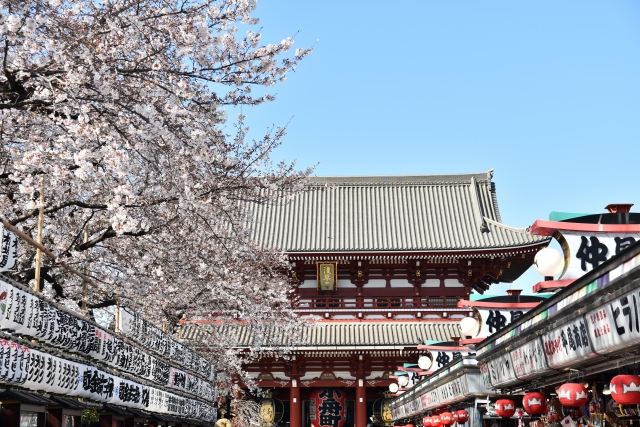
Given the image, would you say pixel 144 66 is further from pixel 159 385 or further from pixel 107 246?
pixel 159 385

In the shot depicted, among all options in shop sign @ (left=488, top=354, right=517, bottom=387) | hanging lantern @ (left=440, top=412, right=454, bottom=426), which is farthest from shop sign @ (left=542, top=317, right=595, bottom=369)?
hanging lantern @ (left=440, top=412, right=454, bottom=426)

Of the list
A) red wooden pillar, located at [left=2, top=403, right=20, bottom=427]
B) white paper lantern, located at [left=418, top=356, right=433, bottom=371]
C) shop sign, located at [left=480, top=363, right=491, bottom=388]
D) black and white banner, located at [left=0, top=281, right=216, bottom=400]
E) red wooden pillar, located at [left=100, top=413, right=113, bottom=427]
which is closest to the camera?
black and white banner, located at [left=0, top=281, right=216, bottom=400]

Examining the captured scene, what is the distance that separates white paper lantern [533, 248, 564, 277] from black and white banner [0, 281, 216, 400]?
5836 mm

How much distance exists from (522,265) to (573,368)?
25926 millimetres

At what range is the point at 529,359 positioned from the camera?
9.96 meters

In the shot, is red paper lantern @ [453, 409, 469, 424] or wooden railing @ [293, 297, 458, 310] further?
wooden railing @ [293, 297, 458, 310]

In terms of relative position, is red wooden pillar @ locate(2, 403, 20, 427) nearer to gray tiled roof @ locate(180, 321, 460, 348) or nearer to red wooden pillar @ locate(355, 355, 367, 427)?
gray tiled roof @ locate(180, 321, 460, 348)

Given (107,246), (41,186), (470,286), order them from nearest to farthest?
(41,186) → (107,246) → (470,286)

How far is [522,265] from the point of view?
112 ft

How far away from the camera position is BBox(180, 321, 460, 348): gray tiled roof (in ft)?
101

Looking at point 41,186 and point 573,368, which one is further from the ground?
point 41,186

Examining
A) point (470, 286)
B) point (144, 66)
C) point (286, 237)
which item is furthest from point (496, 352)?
point (286, 237)

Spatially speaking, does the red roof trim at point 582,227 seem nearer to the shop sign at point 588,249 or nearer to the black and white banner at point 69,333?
the shop sign at point 588,249

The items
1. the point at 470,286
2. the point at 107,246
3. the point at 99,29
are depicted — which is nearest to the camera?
the point at 99,29
